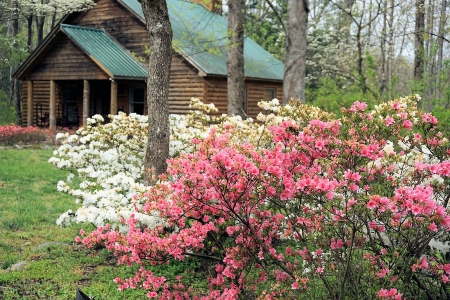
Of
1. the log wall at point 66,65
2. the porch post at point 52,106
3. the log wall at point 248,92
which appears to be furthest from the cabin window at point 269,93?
the porch post at point 52,106

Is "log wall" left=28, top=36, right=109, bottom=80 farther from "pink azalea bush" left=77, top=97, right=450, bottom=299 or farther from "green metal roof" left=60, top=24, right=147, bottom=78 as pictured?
"pink azalea bush" left=77, top=97, right=450, bottom=299

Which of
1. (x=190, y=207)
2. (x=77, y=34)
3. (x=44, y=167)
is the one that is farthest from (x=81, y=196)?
(x=77, y=34)

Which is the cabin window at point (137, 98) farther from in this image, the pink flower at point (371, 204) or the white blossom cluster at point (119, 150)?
the pink flower at point (371, 204)

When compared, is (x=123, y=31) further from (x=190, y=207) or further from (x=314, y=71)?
(x=190, y=207)

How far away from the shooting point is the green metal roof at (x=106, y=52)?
2073cm

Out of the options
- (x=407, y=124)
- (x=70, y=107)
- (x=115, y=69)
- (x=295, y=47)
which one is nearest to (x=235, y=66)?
(x=295, y=47)

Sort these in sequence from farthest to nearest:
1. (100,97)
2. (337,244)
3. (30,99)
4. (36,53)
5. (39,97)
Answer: (39,97), (100,97), (30,99), (36,53), (337,244)

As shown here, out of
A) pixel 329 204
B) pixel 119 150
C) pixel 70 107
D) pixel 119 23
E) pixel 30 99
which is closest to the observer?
pixel 329 204

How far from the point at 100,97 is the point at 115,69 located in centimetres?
513

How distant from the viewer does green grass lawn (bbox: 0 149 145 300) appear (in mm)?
5984

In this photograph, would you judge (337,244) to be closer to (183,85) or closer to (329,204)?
(329,204)

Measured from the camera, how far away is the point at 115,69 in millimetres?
20797

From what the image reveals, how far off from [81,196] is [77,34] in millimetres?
16750

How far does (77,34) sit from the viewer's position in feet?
72.9
